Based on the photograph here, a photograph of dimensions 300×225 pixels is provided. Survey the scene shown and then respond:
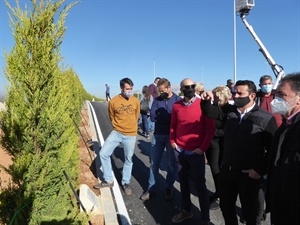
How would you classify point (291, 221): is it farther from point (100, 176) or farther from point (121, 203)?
point (100, 176)

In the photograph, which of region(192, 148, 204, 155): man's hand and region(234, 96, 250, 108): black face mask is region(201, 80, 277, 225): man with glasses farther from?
region(192, 148, 204, 155): man's hand

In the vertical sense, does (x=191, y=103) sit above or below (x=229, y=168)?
above

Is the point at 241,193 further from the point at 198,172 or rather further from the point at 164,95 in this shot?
the point at 164,95

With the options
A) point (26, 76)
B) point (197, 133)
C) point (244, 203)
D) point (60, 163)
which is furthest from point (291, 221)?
point (26, 76)

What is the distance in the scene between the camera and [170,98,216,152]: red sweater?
4.26 metres

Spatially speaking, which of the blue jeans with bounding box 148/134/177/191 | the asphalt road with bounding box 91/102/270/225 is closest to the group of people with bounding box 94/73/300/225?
the blue jeans with bounding box 148/134/177/191

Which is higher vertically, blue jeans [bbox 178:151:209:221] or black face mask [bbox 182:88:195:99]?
black face mask [bbox 182:88:195:99]

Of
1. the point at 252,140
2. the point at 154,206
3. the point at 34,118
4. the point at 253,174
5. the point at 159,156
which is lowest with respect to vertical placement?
the point at 154,206

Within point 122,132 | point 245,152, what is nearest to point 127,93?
point 122,132

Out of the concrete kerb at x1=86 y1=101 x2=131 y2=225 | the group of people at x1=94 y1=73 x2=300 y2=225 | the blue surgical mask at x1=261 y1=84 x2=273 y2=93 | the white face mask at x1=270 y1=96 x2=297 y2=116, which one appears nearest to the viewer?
the group of people at x1=94 y1=73 x2=300 y2=225

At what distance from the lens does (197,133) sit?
4301mm

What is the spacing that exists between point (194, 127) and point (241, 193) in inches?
47.1

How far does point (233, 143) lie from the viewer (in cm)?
351

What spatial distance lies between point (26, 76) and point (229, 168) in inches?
104
